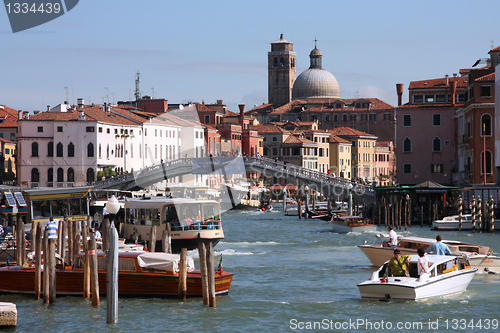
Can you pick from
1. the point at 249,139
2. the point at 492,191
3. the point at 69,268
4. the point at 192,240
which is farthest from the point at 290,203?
the point at 69,268

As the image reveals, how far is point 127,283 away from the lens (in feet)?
52.9

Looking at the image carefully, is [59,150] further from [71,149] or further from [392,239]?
[392,239]

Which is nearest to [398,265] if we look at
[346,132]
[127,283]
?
[127,283]

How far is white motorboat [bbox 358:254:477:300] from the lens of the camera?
50.6 ft

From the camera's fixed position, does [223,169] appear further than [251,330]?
Yes

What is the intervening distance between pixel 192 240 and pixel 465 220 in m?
14.4

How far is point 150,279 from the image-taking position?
15984 mm

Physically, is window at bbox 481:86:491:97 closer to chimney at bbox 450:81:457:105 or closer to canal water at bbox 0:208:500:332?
chimney at bbox 450:81:457:105

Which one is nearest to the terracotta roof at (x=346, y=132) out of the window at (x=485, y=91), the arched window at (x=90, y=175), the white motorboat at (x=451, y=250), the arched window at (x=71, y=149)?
the arched window at (x=90, y=175)

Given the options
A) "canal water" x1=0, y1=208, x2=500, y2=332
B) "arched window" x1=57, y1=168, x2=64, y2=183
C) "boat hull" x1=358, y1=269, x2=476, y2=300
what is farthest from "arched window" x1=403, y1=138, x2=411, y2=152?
"boat hull" x1=358, y1=269, x2=476, y2=300

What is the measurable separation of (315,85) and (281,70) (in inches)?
400

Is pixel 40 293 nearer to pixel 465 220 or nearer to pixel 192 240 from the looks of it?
pixel 192 240

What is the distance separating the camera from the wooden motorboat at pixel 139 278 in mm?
15945

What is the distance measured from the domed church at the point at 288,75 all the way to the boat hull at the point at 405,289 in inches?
3755
